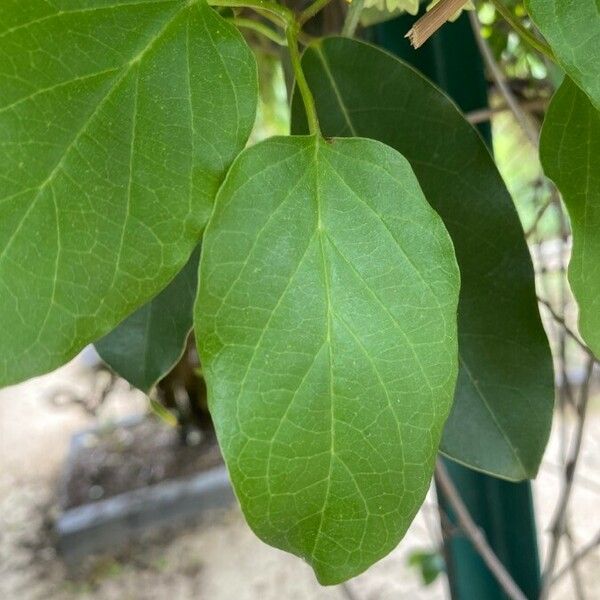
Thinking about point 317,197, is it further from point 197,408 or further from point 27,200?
point 197,408

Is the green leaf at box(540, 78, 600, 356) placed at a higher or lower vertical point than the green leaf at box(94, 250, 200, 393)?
higher

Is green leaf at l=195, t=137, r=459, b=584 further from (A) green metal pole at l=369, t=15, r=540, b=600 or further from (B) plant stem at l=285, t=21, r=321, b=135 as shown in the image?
(A) green metal pole at l=369, t=15, r=540, b=600

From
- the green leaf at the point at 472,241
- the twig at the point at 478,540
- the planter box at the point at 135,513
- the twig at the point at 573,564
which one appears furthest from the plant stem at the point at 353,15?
the planter box at the point at 135,513

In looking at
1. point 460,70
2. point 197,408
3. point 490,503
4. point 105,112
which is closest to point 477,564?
point 490,503

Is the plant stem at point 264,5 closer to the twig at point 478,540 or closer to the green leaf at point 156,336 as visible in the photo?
the green leaf at point 156,336

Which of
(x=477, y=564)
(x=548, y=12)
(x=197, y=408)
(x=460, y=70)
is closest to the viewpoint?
(x=548, y=12)

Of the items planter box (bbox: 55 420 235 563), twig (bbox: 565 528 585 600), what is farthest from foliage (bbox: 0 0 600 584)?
planter box (bbox: 55 420 235 563)

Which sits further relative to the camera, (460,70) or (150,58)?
(460,70)

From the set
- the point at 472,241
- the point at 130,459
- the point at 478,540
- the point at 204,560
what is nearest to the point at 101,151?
the point at 472,241
